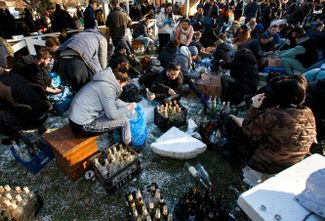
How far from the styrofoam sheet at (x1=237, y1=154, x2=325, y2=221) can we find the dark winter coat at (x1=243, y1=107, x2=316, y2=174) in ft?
1.21

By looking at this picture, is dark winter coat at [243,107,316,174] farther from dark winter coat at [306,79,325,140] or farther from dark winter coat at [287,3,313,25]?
dark winter coat at [287,3,313,25]

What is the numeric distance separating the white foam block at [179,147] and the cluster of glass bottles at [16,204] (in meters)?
1.84

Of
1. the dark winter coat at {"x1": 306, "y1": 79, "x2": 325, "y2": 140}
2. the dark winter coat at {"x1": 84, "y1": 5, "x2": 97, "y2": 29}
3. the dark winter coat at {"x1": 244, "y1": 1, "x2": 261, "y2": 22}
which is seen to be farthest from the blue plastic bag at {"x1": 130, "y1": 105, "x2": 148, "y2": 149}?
the dark winter coat at {"x1": 244, "y1": 1, "x2": 261, "y2": 22}

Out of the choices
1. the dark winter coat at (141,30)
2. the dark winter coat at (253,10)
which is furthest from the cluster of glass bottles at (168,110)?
the dark winter coat at (253,10)

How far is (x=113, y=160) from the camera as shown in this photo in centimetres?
332

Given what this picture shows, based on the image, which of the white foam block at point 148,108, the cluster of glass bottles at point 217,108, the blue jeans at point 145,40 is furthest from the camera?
the blue jeans at point 145,40

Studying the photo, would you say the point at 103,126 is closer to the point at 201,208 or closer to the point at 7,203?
the point at 7,203

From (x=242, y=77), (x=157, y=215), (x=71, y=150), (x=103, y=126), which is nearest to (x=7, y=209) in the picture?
(x=71, y=150)

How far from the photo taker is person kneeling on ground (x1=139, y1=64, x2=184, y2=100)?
485 centimetres

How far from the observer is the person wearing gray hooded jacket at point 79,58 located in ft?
13.8

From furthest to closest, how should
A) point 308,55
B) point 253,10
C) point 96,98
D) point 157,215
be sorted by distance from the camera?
point 253,10 → point 308,55 → point 96,98 → point 157,215

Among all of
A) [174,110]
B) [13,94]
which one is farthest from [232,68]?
[13,94]

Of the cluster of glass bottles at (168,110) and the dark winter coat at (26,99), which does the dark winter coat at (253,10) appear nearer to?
the cluster of glass bottles at (168,110)

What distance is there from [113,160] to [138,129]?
2.53 ft
